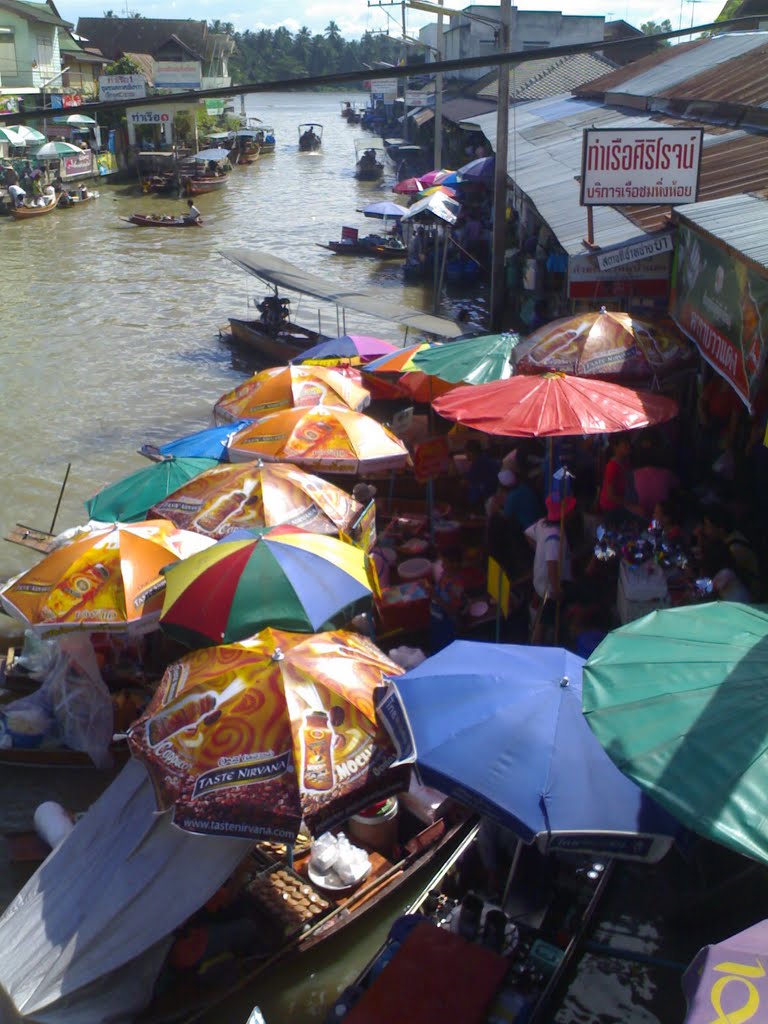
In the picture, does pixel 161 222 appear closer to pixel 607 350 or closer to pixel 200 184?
pixel 200 184

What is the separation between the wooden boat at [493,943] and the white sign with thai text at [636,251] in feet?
22.8

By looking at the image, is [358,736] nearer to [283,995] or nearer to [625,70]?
[283,995]

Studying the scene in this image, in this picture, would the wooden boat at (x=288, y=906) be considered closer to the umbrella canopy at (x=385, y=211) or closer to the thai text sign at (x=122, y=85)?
the umbrella canopy at (x=385, y=211)

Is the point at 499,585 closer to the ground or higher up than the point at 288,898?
higher up

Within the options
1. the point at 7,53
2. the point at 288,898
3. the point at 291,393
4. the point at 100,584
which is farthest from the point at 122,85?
the point at 288,898

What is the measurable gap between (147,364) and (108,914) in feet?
51.0

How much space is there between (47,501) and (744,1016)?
1223cm

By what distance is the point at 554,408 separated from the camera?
7.61m

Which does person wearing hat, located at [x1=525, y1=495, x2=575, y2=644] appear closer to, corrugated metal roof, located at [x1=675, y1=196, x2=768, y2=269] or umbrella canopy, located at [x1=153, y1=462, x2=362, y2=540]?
umbrella canopy, located at [x1=153, y1=462, x2=362, y2=540]

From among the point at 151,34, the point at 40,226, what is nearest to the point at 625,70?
the point at 40,226

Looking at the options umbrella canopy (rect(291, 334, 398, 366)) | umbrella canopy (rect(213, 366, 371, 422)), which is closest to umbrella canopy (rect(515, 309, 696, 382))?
umbrella canopy (rect(213, 366, 371, 422))

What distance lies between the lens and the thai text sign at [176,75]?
55.9m

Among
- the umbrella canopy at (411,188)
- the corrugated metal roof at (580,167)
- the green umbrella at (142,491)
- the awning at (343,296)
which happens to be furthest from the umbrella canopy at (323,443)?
the umbrella canopy at (411,188)

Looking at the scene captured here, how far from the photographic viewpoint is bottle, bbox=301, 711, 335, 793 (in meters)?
5.28
